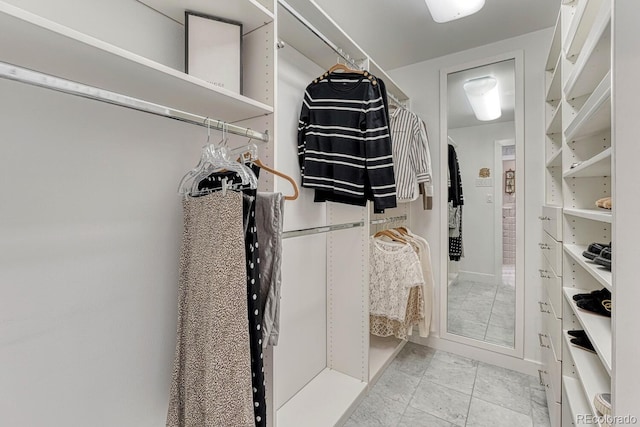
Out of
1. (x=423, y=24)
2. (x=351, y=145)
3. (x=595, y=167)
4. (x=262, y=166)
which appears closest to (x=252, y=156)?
(x=262, y=166)

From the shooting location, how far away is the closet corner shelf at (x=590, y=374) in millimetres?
1022

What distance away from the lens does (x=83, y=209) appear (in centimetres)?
90

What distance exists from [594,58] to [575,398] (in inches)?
52.7

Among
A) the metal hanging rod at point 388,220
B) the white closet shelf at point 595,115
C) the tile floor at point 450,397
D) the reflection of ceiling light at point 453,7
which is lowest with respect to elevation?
the tile floor at point 450,397

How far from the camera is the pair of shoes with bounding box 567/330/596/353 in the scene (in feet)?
4.15

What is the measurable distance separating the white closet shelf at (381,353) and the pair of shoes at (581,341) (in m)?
1.17

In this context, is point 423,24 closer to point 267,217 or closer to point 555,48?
point 555,48

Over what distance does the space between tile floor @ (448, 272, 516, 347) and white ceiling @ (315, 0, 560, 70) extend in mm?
1865

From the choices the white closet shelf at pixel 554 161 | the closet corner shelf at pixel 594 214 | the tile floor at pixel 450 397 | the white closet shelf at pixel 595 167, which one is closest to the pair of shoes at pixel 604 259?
the closet corner shelf at pixel 594 214

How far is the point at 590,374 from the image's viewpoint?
1.11 metres

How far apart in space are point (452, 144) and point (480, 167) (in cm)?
30

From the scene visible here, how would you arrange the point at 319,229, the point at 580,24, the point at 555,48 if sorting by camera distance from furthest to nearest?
the point at 555,48, the point at 319,229, the point at 580,24

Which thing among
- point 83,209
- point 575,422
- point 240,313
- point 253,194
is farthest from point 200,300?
point 575,422

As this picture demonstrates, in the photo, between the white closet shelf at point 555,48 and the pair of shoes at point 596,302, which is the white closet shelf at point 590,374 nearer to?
the pair of shoes at point 596,302
